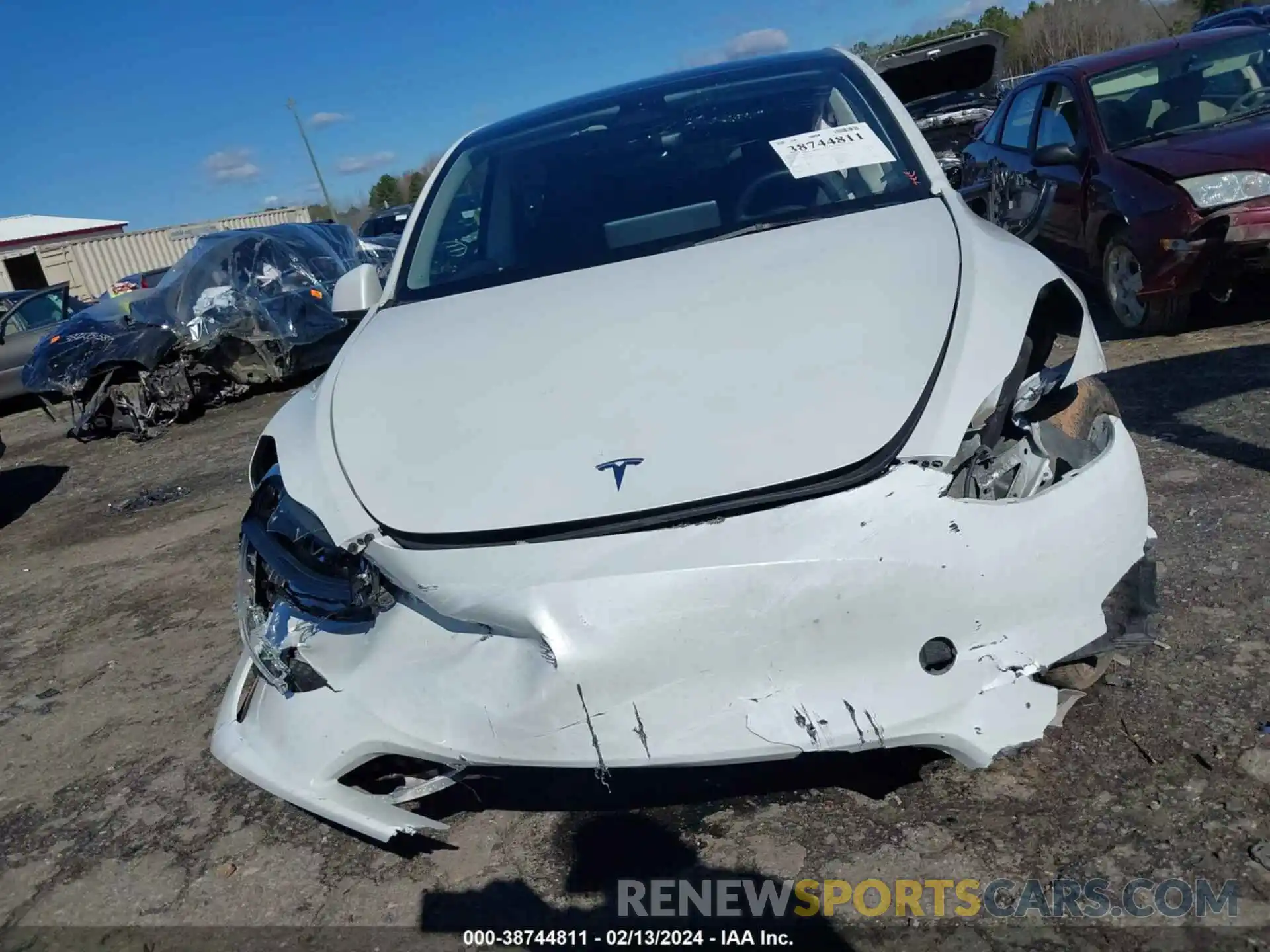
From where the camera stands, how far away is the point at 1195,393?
4.52 meters

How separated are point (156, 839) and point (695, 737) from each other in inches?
68.1

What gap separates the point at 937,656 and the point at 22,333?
12324 mm

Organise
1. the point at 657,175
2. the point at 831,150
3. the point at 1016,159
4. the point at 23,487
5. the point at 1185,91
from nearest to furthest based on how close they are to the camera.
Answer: the point at 831,150 → the point at 657,175 → the point at 1185,91 → the point at 1016,159 → the point at 23,487

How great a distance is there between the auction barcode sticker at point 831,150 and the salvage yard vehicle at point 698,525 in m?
0.26

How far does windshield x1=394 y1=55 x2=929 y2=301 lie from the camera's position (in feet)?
9.45

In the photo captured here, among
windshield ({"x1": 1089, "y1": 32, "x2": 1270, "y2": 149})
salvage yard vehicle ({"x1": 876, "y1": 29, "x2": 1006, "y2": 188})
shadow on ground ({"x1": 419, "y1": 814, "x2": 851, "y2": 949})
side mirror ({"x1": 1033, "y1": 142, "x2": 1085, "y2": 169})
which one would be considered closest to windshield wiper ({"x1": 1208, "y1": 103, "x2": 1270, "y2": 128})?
windshield ({"x1": 1089, "y1": 32, "x2": 1270, "y2": 149})

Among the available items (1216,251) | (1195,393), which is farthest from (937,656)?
(1216,251)

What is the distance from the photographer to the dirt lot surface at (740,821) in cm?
199

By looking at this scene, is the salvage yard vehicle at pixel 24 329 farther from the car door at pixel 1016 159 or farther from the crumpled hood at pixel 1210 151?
the crumpled hood at pixel 1210 151

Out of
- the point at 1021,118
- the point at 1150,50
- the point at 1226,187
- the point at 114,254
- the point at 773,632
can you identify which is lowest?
the point at 114,254

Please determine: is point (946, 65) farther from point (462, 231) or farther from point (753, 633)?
point (753, 633)

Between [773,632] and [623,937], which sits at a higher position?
[773,632]

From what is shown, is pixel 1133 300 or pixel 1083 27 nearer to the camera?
pixel 1133 300

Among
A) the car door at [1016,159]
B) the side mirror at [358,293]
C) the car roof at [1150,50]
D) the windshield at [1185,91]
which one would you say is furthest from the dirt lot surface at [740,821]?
the car roof at [1150,50]
